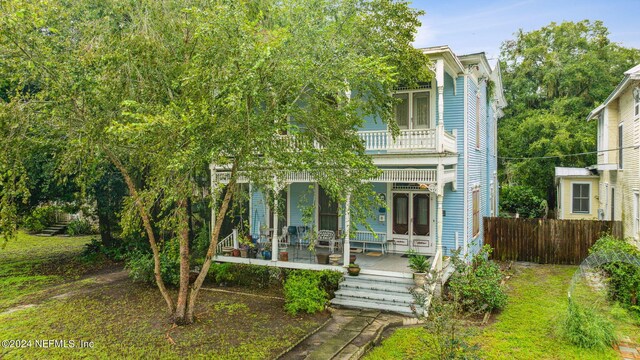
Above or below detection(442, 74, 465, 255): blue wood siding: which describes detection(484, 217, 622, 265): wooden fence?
below

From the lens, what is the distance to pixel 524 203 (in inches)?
991

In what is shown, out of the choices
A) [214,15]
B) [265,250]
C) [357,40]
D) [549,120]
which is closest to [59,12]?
[214,15]

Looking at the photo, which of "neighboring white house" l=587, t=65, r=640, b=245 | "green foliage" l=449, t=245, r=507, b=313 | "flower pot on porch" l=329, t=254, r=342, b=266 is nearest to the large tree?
"flower pot on porch" l=329, t=254, r=342, b=266

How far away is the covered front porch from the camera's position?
12242 mm

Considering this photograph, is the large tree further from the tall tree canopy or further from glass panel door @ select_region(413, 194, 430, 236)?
the tall tree canopy

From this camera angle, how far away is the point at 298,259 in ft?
43.3

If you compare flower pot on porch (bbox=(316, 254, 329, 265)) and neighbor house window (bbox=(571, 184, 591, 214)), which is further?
neighbor house window (bbox=(571, 184, 591, 214))

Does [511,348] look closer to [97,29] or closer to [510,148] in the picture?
[97,29]

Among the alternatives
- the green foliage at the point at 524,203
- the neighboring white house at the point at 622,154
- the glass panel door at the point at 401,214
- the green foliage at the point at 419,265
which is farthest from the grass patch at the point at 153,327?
the green foliage at the point at 524,203

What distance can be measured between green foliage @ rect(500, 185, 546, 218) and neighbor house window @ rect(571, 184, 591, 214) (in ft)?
10.2

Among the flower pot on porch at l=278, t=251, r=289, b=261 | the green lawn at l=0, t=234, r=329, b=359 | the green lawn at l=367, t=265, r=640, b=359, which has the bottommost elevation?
the green lawn at l=367, t=265, r=640, b=359

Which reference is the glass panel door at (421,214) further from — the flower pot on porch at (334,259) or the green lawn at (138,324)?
the green lawn at (138,324)

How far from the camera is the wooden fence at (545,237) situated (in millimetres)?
15875

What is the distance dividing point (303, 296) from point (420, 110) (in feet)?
24.6
